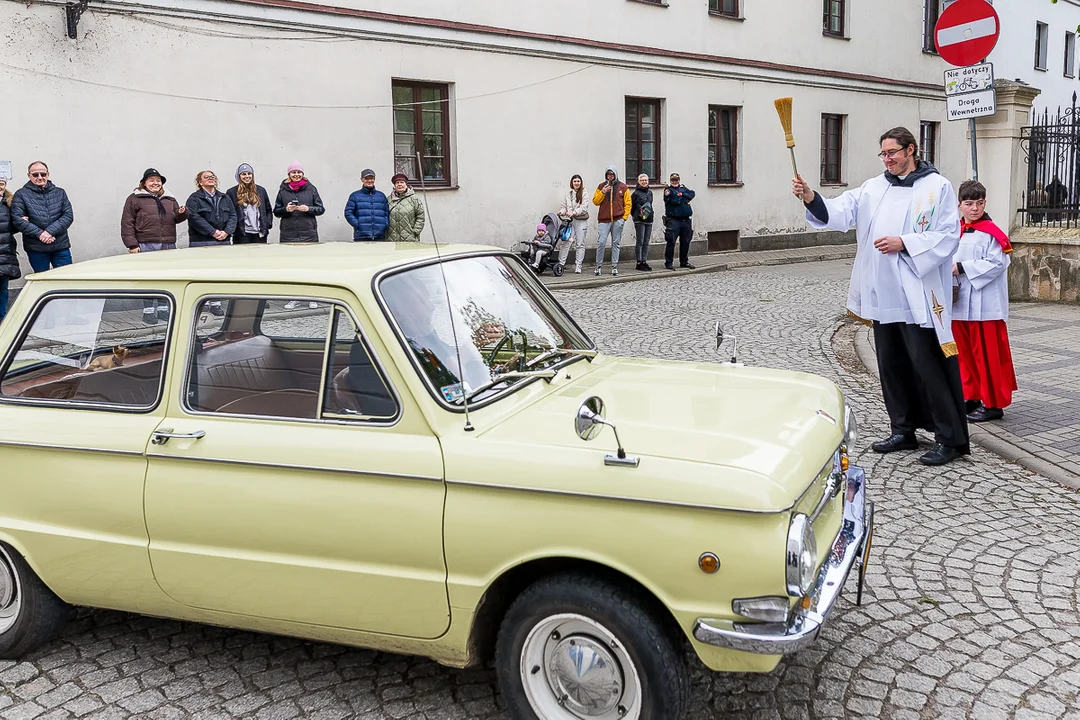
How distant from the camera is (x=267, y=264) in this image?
3.78 m

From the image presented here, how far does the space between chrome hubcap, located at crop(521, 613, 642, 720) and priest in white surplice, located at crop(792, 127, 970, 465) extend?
11.6 ft

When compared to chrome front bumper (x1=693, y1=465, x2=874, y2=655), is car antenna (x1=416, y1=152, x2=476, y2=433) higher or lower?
higher

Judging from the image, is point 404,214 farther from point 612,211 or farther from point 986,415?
point 986,415

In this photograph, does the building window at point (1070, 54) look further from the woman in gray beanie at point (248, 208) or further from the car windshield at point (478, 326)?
the car windshield at point (478, 326)

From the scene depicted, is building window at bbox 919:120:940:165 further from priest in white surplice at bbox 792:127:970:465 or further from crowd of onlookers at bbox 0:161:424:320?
priest in white surplice at bbox 792:127:970:465

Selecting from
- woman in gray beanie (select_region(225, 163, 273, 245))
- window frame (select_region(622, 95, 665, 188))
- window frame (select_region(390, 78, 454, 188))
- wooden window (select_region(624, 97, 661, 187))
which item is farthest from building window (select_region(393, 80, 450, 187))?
wooden window (select_region(624, 97, 661, 187))

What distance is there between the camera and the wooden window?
21844 millimetres

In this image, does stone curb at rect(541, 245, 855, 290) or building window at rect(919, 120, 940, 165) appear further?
building window at rect(919, 120, 940, 165)

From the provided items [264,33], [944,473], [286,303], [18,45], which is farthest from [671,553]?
[264,33]

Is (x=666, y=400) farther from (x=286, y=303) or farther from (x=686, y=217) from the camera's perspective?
(x=686, y=217)

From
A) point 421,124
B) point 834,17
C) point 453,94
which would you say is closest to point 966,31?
point 421,124

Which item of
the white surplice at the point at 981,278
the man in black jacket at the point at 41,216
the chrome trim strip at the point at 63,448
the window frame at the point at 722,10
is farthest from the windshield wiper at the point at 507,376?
the window frame at the point at 722,10

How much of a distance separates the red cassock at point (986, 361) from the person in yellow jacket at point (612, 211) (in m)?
11.4

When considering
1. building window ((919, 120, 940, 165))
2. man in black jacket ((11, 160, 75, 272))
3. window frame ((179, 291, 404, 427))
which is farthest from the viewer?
building window ((919, 120, 940, 165))
